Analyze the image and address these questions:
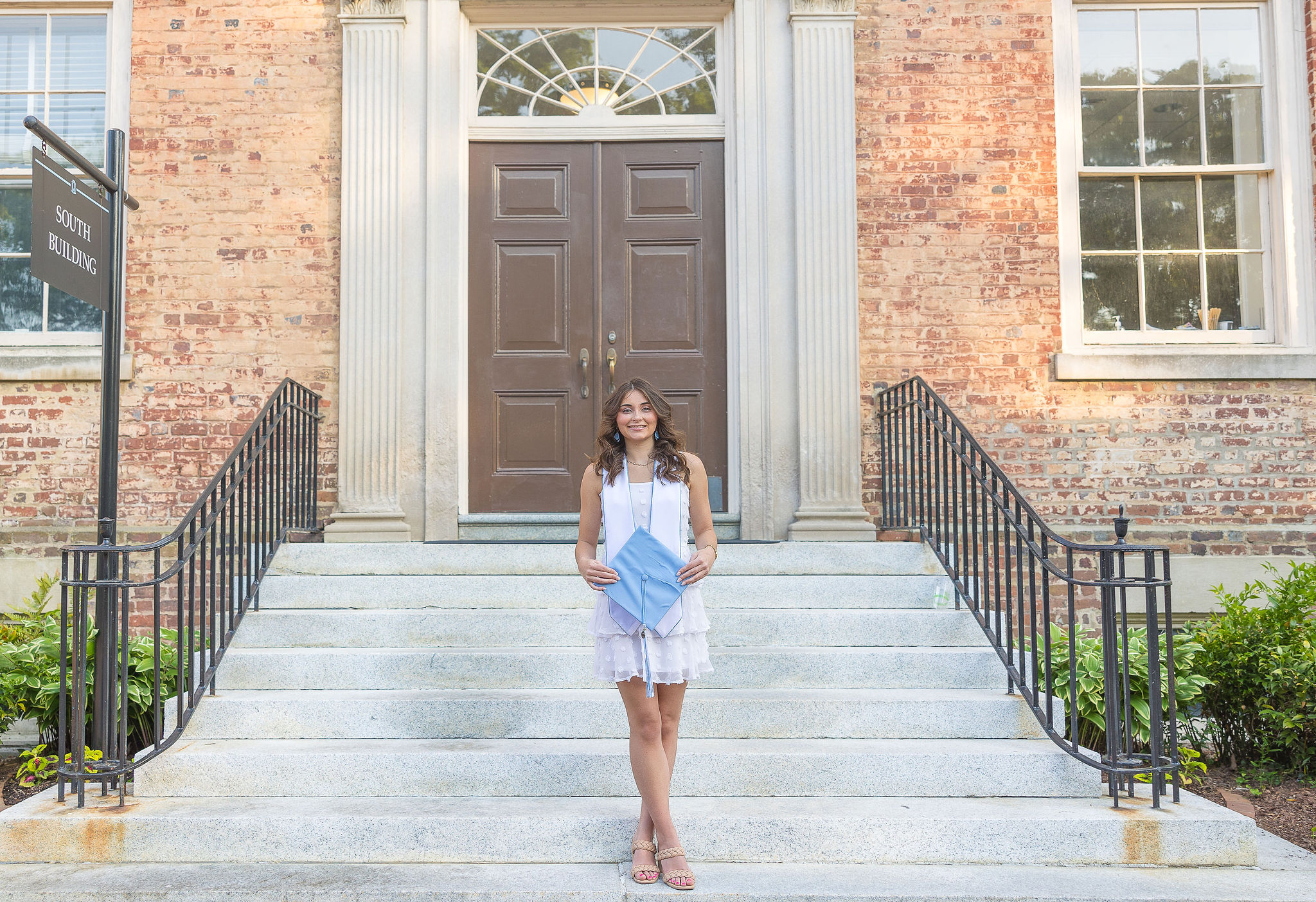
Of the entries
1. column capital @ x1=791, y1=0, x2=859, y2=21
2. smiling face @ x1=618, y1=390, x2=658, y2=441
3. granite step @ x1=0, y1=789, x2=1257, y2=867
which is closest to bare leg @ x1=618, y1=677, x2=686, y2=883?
granite step @ x1=0, y1=789, x2=1257, y2=867

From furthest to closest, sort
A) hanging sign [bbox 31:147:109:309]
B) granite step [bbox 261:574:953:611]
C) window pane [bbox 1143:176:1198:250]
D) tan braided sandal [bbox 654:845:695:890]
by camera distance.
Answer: window pane [bbox 1143:176:1198:250]
granite step [bbox 261:574:953:611]
hanging sign [bbox 31:147:109:309]
tan braided sandal [bbox 654:845:695:890]

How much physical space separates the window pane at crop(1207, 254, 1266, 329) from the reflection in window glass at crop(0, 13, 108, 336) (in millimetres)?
6934

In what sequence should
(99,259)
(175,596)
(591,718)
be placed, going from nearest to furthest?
(99,259)
(591,718)
(175,596)

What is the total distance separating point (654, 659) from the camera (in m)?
3.33

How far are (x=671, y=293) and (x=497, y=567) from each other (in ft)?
7.25

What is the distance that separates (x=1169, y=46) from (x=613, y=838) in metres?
6.05

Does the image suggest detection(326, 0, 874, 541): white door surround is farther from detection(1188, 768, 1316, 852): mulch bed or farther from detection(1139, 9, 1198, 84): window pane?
detection(1188, 768, 1316, 852): mulch bed

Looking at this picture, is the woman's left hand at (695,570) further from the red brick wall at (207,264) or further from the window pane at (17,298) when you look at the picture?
the window pane at (17,298)

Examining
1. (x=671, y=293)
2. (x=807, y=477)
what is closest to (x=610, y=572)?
(x=807, y=477)

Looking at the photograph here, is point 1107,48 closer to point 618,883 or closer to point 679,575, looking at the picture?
point 679,575

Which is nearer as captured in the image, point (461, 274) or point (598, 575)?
point (598, 575)

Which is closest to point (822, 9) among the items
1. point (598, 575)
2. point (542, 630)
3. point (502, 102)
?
point (502, 102)

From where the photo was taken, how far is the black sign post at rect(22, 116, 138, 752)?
382 cm

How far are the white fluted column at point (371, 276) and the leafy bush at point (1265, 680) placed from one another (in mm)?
4350
